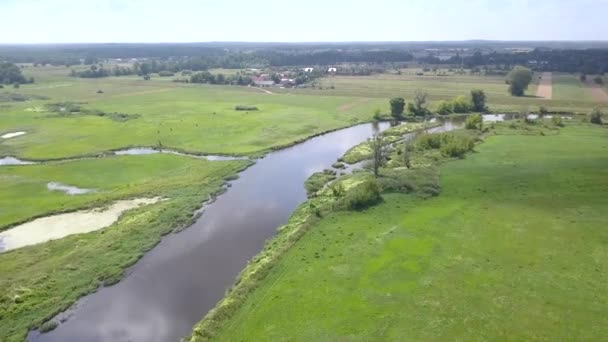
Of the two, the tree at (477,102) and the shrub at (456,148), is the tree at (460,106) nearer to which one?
the tree at (477,102)

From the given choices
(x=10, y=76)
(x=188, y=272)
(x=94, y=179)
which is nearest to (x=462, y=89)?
(x=94, y=179)

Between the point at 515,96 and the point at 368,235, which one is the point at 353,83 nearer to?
the point at 515,96

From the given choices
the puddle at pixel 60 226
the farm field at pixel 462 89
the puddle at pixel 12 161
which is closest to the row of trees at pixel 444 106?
the farm field at pixel 462 89

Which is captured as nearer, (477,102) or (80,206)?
(80,206)

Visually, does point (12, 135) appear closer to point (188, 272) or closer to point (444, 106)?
point (188, 272)

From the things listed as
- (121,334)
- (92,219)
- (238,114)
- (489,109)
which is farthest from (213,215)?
(489,109)

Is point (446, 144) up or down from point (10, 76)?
down
